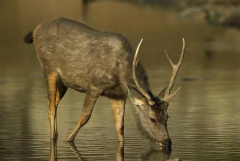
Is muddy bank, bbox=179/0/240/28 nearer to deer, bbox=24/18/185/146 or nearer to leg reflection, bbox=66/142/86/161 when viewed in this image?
deer, bbox=24/18/185/146

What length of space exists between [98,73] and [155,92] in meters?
6.89

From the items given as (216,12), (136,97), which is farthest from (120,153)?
(216,12)

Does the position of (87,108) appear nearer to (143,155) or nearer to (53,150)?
(53,150)

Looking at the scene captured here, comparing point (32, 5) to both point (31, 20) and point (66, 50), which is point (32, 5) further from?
point (66, 50)

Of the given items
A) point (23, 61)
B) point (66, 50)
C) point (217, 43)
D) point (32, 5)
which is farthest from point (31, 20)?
point (66, 50)

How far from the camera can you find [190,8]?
167ft

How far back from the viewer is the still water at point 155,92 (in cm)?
1488

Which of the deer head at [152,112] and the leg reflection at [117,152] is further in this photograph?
the deer head at [152,112]

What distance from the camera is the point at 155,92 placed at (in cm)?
2305

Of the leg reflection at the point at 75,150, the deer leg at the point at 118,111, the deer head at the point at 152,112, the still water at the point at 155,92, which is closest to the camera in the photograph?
the leg reflection at the point at 75,150

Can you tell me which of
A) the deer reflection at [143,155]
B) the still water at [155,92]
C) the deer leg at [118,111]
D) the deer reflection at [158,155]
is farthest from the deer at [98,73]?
the still water at [155,92]

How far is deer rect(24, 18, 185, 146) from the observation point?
1538 centimetres

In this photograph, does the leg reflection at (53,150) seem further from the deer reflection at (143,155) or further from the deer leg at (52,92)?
the deer leg at (52,92)

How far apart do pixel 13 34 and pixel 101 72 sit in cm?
2882
